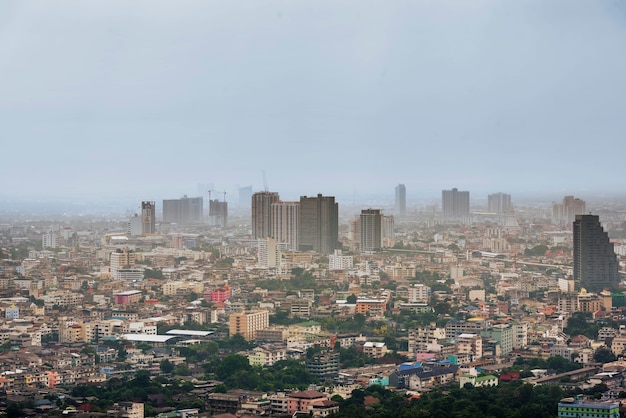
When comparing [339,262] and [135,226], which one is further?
[135,226]

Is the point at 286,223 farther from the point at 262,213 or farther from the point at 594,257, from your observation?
the point at 594,257

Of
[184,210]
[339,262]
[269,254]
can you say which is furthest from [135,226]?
[339,262]

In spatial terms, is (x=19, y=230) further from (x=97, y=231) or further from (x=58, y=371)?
(x=58, y=371)

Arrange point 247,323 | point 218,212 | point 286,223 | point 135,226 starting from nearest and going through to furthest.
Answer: point 247,323, point 286,223, point 135,226, point 218,212

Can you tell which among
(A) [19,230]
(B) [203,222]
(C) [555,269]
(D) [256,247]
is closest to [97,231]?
(A) [19,230]

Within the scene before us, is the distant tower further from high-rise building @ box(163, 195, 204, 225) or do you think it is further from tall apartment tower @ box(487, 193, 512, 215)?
tall apartment tower @ box(487, 193, 512, 215)

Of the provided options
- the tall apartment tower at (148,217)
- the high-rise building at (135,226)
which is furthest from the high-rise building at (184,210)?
the high-rise building at (135,226)
